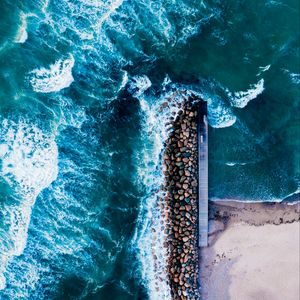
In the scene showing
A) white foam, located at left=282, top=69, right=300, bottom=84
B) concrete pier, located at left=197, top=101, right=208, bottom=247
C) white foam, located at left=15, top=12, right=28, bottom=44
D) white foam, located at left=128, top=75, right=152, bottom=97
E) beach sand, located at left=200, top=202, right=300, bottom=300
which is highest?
white foam, located at left=282, top=69, right=300, bottom=84

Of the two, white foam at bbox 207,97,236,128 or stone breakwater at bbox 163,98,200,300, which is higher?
white foam at bbox 207,97,236,128

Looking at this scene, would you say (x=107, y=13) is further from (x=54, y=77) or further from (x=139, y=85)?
(x=54, y=77)

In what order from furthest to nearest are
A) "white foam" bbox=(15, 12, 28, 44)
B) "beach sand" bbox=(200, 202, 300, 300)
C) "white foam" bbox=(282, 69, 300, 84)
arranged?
"white foam" bbox=(282, 69, 300, 84), "beach sand" bbox=(200, 202, 300, 300), "white foam" bbox=(15, 12, 28, 44)

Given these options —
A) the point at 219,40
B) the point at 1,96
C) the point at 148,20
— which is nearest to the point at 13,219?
the point at 1,96

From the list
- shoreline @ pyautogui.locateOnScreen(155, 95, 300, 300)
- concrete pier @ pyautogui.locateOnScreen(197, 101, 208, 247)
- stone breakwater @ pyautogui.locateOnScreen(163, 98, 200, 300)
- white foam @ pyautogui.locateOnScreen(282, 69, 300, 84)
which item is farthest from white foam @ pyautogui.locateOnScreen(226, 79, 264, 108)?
stone breakwater @ pyautogui.locateOnScreen(163, 98, 200, 300)

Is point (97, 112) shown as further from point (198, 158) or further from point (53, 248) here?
point (53, 248)

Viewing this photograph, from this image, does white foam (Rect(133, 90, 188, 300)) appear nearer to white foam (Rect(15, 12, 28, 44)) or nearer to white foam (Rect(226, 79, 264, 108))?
white foam (Rect(226, 79, 264, 108))
